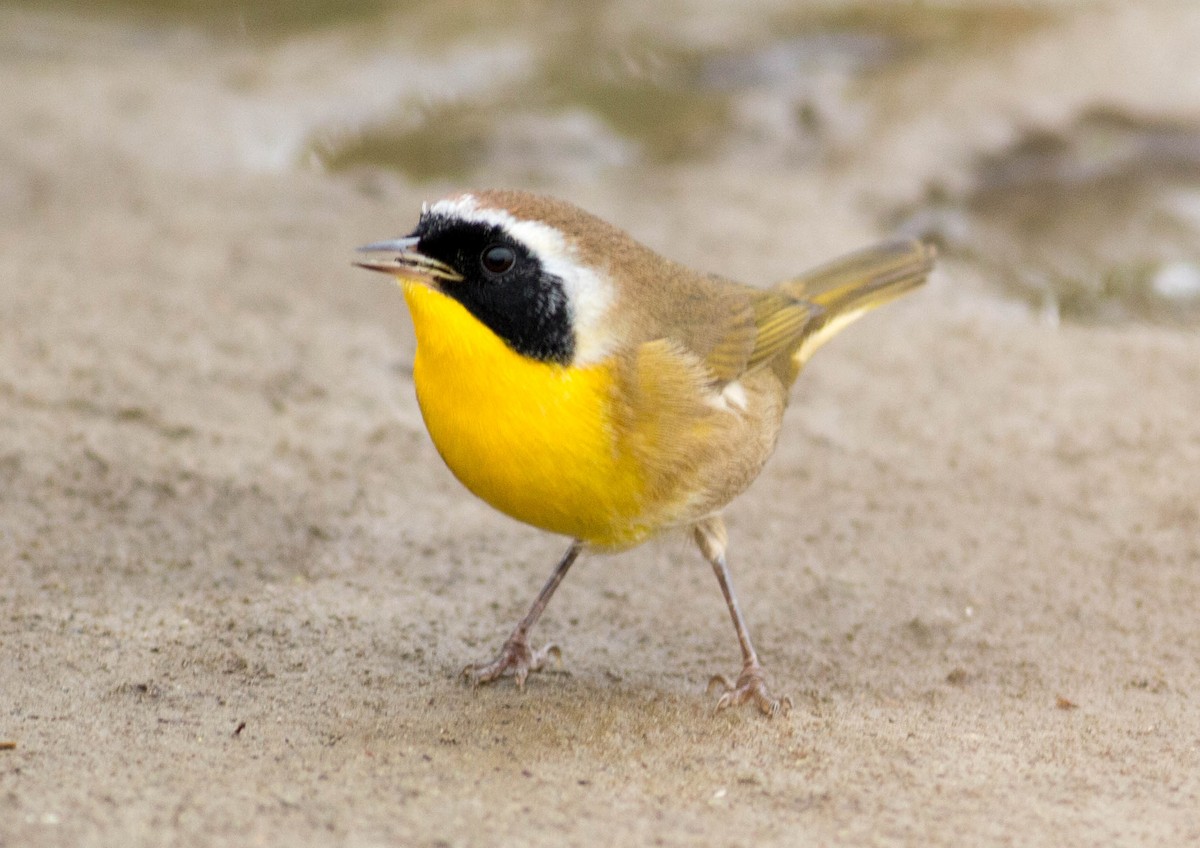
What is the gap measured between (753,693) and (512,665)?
795 mm

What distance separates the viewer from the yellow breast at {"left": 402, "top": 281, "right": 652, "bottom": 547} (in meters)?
3.98

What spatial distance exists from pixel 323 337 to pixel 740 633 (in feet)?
10.2

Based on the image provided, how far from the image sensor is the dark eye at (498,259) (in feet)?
13.0

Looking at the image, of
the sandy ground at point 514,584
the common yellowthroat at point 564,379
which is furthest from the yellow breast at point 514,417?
the sandy ground at point 514,584

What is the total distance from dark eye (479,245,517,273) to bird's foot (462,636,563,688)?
137 cm

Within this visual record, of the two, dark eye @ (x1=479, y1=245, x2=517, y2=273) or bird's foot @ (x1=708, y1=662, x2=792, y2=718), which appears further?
bird's foot @ (x1=708, y1=662, x2=792, y2=718)

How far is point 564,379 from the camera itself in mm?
4035

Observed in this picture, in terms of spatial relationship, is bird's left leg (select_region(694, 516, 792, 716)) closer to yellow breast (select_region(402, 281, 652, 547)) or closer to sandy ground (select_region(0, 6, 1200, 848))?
sandy ground (select_region(0, 6, 1200, 848))

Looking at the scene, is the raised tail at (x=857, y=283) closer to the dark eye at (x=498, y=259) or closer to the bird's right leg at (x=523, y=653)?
the bird's right leg at (x=523, y=653)

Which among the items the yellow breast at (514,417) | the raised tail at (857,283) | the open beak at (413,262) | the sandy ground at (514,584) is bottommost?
the sandy ground at (514,584)

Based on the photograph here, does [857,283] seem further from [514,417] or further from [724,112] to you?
[724,112]

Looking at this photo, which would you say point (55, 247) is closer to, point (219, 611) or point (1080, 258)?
point (219, 611)

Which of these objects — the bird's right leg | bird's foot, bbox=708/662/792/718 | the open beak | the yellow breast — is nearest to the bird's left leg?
bird's foot, bbox=708/662/792/718

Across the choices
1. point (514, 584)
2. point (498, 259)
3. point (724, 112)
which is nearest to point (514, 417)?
point (498, 259)
